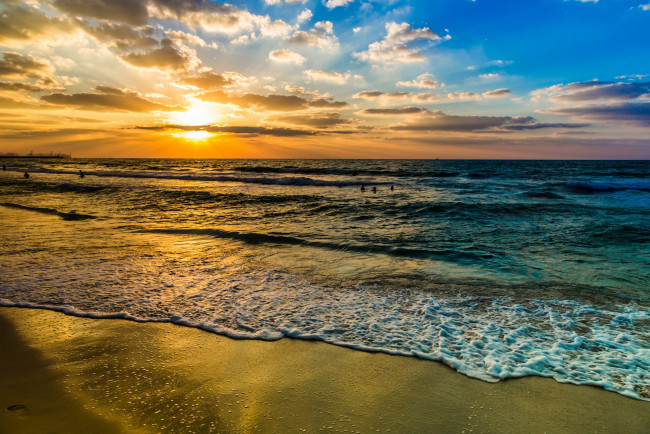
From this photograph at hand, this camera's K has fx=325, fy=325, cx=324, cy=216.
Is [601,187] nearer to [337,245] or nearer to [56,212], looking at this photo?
[337,245]

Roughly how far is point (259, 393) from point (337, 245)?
258 inches

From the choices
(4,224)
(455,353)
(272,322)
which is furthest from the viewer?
(4,224)

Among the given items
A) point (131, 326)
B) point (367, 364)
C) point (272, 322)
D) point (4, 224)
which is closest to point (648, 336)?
point (367, 364)

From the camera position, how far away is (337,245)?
9531 mm

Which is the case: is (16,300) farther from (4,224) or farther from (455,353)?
(4,224)

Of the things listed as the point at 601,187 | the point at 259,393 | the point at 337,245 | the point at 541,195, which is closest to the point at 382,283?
the point at 337,245

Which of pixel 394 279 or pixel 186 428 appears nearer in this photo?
pixel 186 428

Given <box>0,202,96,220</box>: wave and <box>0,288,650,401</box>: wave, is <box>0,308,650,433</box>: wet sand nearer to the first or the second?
<box>0,288,650,401</box>: wave

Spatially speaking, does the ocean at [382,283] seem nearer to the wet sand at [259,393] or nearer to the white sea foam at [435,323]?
the white sea foam at [435,323]

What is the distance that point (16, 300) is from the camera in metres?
5.19

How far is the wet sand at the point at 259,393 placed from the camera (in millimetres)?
2754

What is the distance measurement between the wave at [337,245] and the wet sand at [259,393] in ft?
16.8

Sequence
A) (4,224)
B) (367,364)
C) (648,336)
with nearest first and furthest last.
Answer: (367,364) < (648,336) < (4,224)

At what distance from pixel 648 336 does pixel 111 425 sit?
20.9ft
